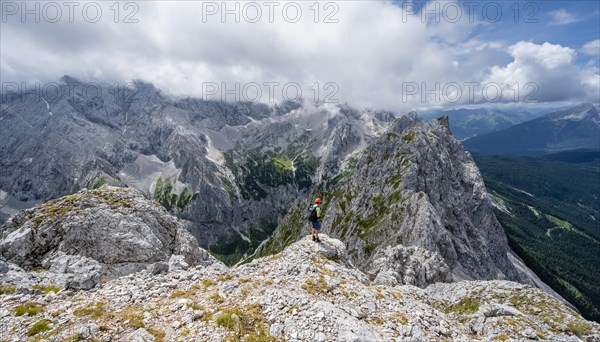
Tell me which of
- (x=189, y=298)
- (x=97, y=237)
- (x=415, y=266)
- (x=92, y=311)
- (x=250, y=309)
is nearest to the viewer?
(x=250, y=309)

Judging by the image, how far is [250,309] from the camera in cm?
1770

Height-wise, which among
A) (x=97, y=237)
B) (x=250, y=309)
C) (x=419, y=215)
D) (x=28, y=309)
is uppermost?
(x=250, y=309)

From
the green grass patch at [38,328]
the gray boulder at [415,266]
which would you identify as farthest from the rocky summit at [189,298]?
the gray boulder at [415,266]

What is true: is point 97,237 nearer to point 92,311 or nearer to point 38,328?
point 92,311

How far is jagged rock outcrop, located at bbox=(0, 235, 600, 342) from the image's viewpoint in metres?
16.2

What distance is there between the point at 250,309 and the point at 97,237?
2733 centimetres

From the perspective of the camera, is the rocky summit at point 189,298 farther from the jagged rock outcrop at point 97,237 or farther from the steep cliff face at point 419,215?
the steep cliff face at point 419,215

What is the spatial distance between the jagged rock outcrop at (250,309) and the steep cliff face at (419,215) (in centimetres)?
5504

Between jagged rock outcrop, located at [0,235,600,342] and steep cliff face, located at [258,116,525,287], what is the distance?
5504cm

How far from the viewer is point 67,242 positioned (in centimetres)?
3478

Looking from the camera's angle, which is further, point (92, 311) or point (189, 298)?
point (189, 298)

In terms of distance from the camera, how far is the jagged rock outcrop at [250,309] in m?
16.2

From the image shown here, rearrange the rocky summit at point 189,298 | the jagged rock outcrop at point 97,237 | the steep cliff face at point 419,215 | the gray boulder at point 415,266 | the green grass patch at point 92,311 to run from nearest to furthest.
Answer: the rocky summit at point 189,298 < the green grass patch at point 92,311 < the jagged rock outcrop at point 97,237 < the gray boulder at point 415,266 < the steep cliff face at point 419,215

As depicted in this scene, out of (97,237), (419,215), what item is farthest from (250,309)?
(419,215)
